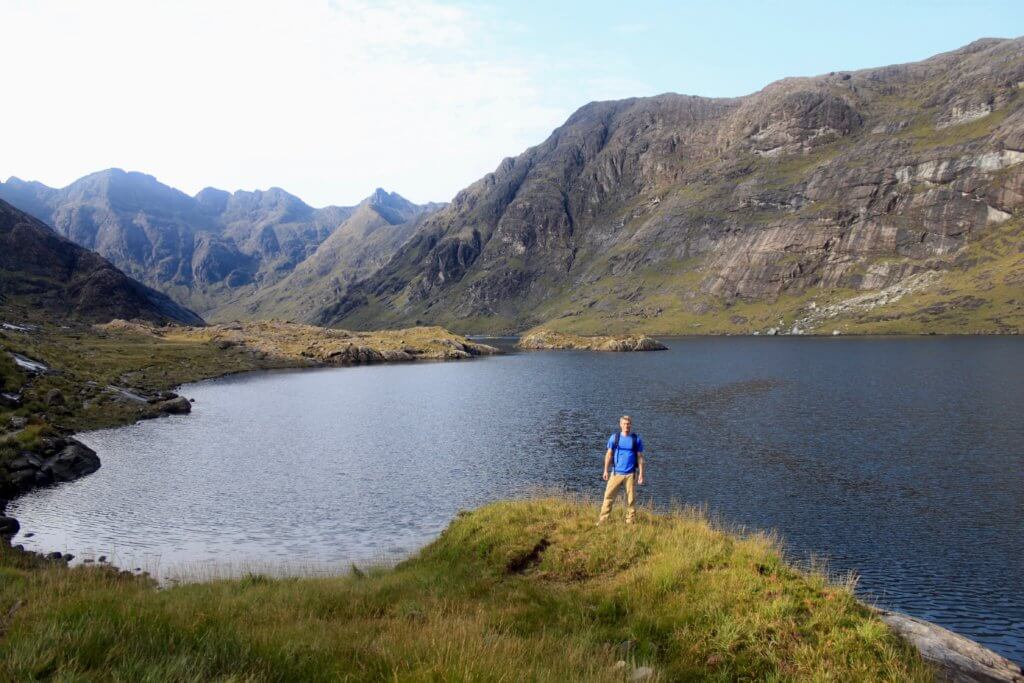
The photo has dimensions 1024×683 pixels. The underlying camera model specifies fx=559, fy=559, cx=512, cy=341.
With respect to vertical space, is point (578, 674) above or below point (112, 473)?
above

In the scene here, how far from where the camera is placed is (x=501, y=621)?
12.8 m

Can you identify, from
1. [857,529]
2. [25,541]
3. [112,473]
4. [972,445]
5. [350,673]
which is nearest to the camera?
[350,673]

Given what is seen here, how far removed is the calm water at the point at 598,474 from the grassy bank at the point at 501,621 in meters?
11.3

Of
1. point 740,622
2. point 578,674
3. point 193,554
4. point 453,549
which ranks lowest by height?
point 193,554

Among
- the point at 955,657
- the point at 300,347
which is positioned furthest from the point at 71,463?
the point at 300,347

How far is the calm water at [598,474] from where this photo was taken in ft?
93.4

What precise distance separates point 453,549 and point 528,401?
6453cm

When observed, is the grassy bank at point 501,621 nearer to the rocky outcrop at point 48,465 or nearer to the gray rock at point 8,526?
the gray rock at point 8,526

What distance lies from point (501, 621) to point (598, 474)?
107 feet

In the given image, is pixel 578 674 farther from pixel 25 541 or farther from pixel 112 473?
pixel 112 473

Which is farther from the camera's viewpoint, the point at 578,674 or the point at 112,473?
the point at 112,473

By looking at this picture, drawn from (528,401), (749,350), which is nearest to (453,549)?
(528,401)

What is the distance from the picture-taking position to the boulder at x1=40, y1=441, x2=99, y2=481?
134 feet

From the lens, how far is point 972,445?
160 feet
